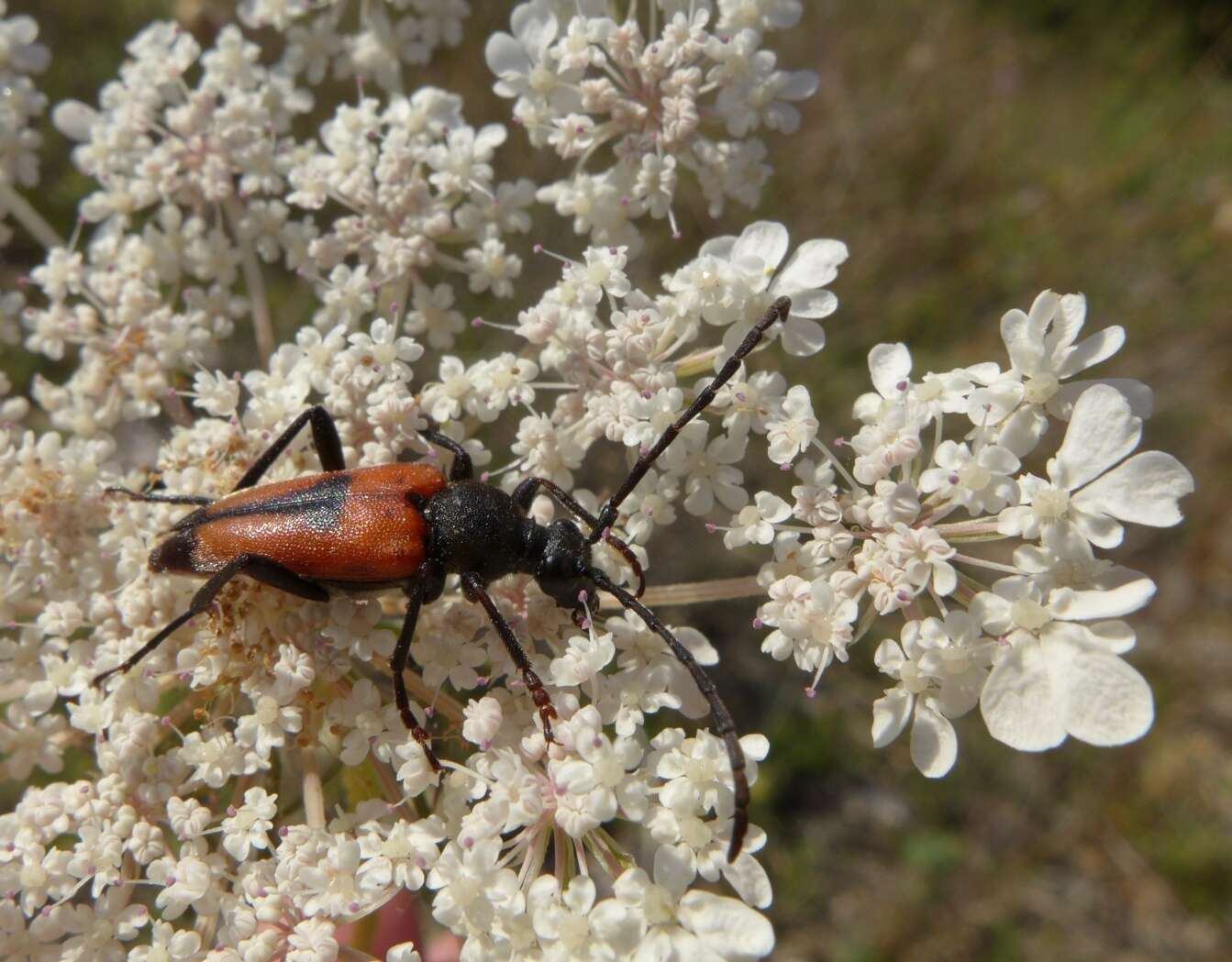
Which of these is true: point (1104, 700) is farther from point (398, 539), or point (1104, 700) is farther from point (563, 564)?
point (398, 539)

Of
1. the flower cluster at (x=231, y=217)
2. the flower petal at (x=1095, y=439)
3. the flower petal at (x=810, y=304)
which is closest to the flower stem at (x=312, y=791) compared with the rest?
the flower cluster at (x=231, y=217)

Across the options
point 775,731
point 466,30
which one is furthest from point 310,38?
point 775,731

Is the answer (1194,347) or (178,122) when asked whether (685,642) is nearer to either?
(178,122)

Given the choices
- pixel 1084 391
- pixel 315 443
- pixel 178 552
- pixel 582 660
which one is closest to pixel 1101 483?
pixel 1084 391

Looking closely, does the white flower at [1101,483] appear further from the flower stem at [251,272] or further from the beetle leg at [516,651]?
the flower stem at [251,272]

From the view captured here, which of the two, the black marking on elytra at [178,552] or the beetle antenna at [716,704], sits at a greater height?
the black marking on elytra at [178,552]

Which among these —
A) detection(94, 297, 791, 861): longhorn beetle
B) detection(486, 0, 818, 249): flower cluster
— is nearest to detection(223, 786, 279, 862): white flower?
detection(94, 297, 791, 861): longhorn beetle
